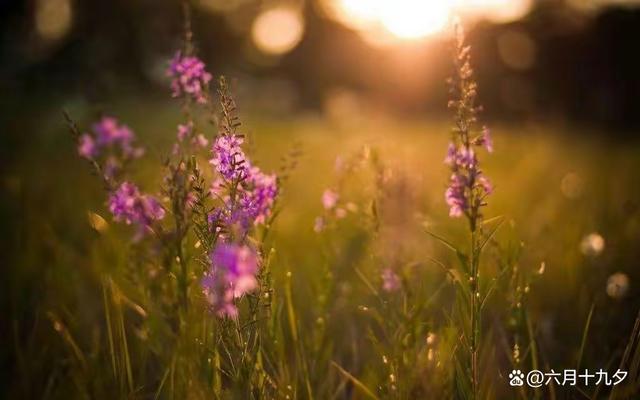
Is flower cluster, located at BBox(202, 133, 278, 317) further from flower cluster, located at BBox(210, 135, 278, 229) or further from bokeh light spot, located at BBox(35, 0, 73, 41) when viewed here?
bokeh light spot, located at BBox(35, 0, 73, 41)

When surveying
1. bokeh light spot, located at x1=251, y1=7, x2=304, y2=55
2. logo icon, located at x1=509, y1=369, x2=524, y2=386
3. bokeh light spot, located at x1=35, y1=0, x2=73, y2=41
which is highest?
bokeh light spot, located at x1=251, y1=7, x2=304, y2=55

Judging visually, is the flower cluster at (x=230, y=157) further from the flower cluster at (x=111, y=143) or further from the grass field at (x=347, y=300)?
the flower cluster at (x=111, y=143)

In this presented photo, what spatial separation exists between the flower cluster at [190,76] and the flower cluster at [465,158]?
0.93m

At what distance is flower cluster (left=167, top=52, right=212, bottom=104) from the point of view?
7.06ft

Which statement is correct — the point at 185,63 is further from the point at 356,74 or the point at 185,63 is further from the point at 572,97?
the point at 356,74

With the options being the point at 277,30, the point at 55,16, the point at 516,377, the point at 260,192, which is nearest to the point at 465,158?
the point at 260,192

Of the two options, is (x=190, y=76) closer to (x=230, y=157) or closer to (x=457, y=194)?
(x=230, y=157)

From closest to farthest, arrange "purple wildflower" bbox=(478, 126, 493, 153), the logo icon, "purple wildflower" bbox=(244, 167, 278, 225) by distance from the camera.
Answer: "purple wildflower" bbox=(478, 126, 493, 153) < "purple wildflower" bbox=(244, 167, 278, 225) < the logo icon

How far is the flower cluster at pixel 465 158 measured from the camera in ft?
5.39

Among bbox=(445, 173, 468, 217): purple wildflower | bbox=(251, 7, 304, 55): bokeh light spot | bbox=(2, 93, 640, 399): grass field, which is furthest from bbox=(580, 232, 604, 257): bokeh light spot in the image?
bbox=(251, 7, 304, 55): bokeh light spot

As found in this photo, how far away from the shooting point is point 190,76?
218 centimetres

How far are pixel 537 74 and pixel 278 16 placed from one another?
28.1 metres

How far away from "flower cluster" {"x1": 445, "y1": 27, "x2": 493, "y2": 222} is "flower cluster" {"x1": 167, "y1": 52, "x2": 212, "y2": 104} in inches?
36.7

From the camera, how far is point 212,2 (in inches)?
1599
